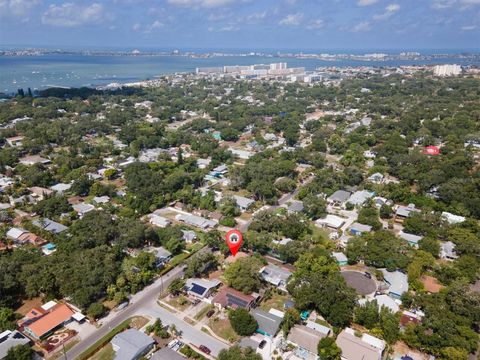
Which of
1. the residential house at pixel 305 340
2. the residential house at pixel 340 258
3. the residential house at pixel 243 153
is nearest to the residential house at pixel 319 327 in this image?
the residential house at pixel 305 340

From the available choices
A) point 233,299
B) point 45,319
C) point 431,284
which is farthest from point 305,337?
point 45,319

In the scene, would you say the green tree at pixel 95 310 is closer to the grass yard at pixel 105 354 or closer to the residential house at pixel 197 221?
the grass yard at pixel 105 354

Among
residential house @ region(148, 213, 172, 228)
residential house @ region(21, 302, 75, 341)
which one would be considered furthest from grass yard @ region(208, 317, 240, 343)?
residential house @ region(148, 213, 172, 228)

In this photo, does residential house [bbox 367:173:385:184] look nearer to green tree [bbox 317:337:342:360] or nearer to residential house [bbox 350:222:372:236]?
residential house [bbox 350:222:372:236]

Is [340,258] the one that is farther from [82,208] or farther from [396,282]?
[82,208]

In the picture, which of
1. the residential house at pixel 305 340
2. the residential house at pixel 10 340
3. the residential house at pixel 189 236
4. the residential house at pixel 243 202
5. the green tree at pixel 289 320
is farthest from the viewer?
the residential house at pixel 243 202
